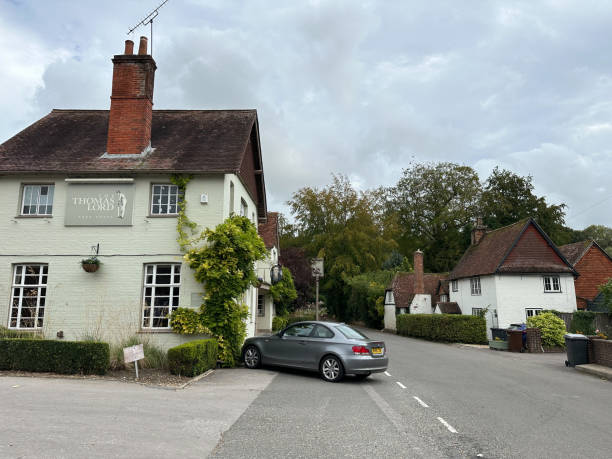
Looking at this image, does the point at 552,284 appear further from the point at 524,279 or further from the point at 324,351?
the point at 324,351

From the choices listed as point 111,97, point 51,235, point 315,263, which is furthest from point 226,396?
point 315,263

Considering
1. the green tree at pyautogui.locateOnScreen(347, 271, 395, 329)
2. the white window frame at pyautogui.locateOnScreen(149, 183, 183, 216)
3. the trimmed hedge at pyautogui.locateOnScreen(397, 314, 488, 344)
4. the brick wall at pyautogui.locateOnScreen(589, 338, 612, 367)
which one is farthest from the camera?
the green tree at pyautogui.locateOnScreen(347, 271, 395, 329)

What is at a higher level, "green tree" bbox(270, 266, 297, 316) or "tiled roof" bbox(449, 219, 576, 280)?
"tiled roof" bbox(449, 219, 576, 280)

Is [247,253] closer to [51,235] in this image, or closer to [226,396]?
[226,396]

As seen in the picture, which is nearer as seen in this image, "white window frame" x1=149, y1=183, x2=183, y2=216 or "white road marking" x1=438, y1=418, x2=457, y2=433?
"white road marking" x1=438, y1=418, x2=457, y2=433

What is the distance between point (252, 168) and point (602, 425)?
50.7ft

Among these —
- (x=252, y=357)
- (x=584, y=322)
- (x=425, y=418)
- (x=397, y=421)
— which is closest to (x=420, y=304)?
(x=584, y=322)

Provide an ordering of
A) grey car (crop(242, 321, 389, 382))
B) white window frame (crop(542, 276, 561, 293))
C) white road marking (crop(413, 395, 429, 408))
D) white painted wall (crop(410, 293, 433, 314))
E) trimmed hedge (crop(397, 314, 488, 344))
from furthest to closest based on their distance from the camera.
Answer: white painted wall (crop(410, 293, 433, 314)) → white window frame (crop(542, 276, 561, 293)) → trimmed hedge (crop(397, 314, 488, 344)) → grey car (crop(242, 321, 389, 382)) → white road marking (crop(413, 395, 429, 408))

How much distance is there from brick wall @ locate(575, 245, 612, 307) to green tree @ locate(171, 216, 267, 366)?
87.9 feet

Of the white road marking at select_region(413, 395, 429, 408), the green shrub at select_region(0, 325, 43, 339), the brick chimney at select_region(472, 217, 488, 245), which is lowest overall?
the white road marking at select_region(413, 395, 429, 408)

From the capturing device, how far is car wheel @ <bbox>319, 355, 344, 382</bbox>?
36.6ft

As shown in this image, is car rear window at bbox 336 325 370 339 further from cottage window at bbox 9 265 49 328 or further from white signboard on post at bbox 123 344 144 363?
cottage window at bbox 9 265 49 328

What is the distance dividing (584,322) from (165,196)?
21.7 metres

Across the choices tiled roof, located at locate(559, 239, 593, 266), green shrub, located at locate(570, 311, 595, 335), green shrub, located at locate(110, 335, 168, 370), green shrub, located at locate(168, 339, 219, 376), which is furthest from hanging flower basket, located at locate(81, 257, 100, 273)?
tiled roof, located at locate(559, 239, 593, 266)
